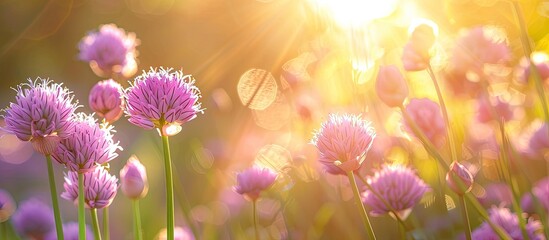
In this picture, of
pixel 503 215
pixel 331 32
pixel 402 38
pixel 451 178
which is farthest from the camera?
pixel 402 38

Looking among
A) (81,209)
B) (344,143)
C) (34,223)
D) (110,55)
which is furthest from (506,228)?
(34,223)

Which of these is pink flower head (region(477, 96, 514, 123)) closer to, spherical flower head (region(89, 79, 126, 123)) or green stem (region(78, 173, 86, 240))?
spherical flower head (region(89, 79, 126, 123))

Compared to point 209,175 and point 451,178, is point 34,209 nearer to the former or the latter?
point 209,175

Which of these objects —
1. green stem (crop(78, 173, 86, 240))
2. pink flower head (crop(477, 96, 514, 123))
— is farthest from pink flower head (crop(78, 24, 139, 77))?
pink flower head (crop(477, 96, 514, 123))

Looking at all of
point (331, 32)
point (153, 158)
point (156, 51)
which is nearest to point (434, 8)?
point (331, 32)

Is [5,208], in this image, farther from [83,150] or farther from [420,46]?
[420,46]

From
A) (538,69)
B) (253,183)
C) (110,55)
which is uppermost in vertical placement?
(110,55)
